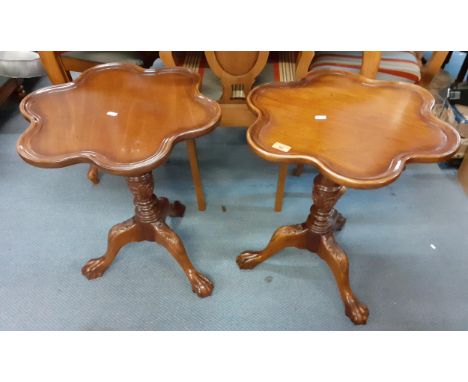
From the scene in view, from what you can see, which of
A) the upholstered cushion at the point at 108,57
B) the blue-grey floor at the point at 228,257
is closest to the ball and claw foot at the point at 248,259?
the blue-grey floor at the point at 228,257

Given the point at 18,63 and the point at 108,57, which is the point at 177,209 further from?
the point at 18,63

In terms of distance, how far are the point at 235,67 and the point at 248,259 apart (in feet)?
2.31

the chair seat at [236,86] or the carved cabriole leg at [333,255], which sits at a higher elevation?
the chair seat at [236,86]

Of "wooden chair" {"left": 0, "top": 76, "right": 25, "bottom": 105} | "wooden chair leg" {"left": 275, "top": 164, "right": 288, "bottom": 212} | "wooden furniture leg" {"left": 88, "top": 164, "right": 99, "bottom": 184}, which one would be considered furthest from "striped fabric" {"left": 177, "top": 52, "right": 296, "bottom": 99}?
"wooden chair" {"left": 0, "top": 76, "right": 25, "bottom": 105}

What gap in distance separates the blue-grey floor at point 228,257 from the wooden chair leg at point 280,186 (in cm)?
5

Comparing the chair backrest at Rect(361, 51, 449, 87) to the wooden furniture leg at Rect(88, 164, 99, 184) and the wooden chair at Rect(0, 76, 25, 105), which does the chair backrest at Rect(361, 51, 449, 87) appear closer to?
the wooden furniture leg at Rect(88, 164, 99, 184)

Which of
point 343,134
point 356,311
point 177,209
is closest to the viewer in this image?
point 343,134

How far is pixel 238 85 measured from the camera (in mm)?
1241

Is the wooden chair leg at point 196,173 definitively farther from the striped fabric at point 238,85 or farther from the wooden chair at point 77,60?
the wooden chair at point 77,60

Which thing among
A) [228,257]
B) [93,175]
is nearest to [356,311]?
[228,257]

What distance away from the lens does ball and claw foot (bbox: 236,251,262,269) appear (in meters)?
1.26

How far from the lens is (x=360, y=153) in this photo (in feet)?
2.60

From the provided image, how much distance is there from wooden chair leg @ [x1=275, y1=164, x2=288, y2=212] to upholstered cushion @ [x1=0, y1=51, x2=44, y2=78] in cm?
147

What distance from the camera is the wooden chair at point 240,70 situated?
44.3 inches
